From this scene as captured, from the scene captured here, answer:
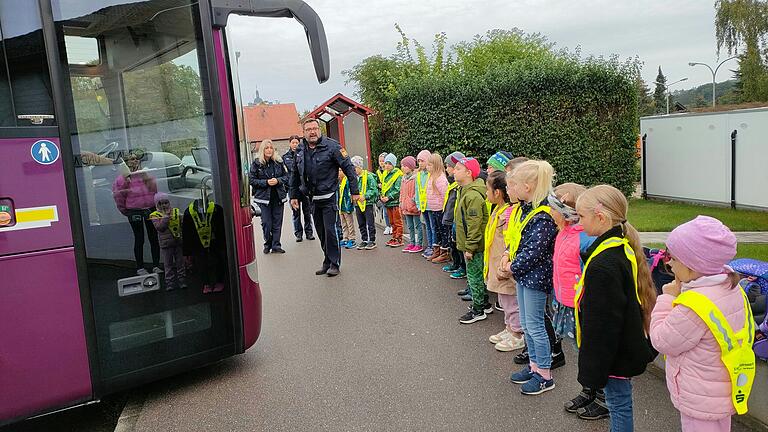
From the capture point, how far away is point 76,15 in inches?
152

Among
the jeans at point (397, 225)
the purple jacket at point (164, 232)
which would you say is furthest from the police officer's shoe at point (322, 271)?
the purple jacket at point (164, 232)

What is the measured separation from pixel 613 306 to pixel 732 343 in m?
0.59

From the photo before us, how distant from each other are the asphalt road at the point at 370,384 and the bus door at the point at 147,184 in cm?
49

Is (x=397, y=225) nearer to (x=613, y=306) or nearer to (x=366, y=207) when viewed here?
(x=366, y=207)

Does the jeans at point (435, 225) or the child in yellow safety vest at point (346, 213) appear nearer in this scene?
the jeans at point (435, 225)

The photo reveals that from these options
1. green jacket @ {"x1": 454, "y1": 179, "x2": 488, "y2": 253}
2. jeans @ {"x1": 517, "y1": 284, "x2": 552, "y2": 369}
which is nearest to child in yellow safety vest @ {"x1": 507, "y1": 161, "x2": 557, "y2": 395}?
jeans @ {"x1": 517, "y1": 284, "x2": 552, "y2": 369}

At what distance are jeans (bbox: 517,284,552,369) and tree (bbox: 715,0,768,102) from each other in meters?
45.2

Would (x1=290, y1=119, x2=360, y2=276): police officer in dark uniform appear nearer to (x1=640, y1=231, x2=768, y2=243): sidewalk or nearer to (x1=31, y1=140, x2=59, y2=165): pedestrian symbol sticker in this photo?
(x1=31, y1=140, x2=59, y2=165): pedestrian symbol sticker

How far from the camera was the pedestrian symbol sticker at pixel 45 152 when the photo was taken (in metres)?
3.72

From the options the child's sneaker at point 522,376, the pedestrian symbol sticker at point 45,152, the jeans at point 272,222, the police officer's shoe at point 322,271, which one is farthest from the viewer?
the jeans at point 272,222

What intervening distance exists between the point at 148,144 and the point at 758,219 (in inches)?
452

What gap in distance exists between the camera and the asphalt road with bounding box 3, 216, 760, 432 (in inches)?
158

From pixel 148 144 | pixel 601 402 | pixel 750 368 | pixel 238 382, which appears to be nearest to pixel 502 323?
pixel 601 402

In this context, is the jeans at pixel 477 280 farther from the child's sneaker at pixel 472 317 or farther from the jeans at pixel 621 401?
the jeans at pixel 621 401
